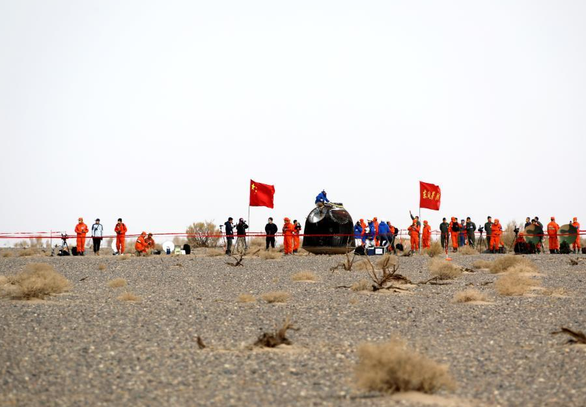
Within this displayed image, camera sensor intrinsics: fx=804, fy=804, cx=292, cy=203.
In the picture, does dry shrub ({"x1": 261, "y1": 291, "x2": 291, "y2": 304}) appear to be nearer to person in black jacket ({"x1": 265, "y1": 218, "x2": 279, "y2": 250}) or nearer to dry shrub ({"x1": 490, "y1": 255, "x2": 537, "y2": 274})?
dry shrub ({"x1": 490, "y1": 255, "x2": 537, "y2": 274})

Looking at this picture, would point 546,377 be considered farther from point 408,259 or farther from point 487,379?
point 408,259

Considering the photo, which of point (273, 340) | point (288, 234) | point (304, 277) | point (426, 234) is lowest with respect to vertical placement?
point (273, 340)

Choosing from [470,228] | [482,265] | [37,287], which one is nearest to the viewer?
[37,287]

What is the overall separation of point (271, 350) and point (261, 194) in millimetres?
27431

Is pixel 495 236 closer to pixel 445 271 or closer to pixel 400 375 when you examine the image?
pixel 445 271

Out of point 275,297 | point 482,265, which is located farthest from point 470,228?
point 275,297

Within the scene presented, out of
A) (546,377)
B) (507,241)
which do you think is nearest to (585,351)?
(546,377)

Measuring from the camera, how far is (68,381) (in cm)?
862

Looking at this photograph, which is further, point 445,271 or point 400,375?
point 445,271

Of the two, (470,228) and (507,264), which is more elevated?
(470,228)

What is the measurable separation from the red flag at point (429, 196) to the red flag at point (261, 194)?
6.97 meters

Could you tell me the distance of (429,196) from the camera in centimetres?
3638

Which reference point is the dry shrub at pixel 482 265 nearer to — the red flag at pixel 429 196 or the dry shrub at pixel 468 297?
the red flag at pixel 429 196

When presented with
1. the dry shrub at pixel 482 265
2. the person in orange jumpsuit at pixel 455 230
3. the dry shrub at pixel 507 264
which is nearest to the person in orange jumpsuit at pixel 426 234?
the person in orange jumpsuit at pixel 455 230
